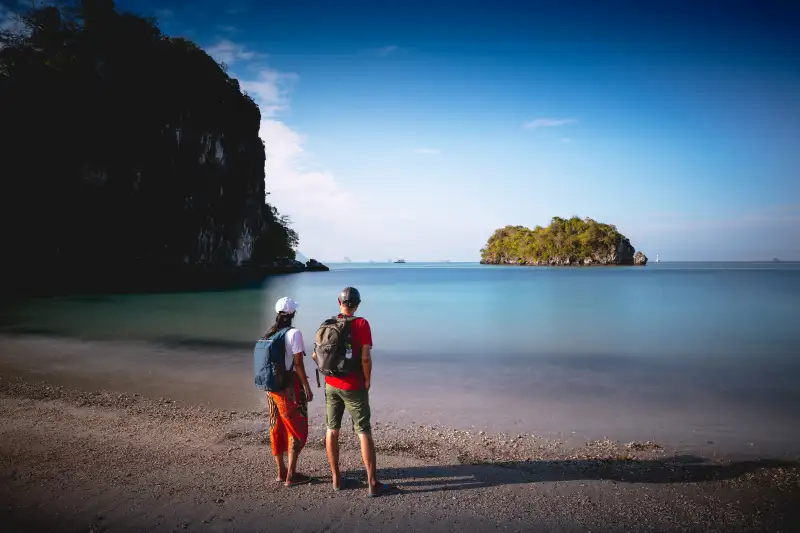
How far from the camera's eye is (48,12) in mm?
50438

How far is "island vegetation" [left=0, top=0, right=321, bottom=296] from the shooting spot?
146 ft

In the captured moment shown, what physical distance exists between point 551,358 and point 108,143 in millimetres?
54702

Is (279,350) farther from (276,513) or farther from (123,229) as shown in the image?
(123,229)

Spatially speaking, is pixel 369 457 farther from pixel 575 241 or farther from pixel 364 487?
pixel 575 241

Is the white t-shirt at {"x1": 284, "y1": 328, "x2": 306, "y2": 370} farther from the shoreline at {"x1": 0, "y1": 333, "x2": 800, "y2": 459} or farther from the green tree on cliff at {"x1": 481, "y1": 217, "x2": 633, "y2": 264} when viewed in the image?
the green tree on cliff at {"x1": 481, "y1": 217, "x2": 633, "y2": 264}

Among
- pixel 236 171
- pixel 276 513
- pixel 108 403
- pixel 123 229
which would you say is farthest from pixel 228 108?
pixel 276 513

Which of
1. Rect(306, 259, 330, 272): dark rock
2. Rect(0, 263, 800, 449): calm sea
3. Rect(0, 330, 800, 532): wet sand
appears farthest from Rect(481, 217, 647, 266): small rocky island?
Rect(0, 330, 800, 532): wet sand

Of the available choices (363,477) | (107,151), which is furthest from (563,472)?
(107,151)

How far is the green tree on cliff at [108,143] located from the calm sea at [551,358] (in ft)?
68.1

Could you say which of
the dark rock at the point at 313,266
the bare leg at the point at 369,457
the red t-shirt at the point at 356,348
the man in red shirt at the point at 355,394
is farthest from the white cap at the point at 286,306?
the dark rock at the point at 313,266

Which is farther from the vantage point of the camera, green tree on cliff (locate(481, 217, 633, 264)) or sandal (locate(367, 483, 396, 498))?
green tree on cliff (locate(481, 217, 633, 264))

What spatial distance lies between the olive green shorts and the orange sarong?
337mm

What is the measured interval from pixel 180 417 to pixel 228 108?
75.2 metres

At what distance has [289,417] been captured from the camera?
15.7 ft
